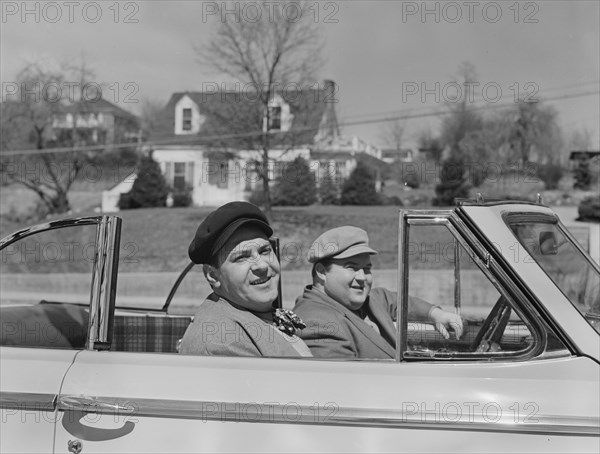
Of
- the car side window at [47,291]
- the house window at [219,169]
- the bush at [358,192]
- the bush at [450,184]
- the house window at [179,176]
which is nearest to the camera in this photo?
the car side window at [47,291]

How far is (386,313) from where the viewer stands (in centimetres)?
315

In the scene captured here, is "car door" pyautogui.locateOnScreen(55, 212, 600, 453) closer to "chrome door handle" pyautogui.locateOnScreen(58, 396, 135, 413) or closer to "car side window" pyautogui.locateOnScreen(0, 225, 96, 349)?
"chrome door handle" pyautogui.locateOnScreen(58, 396, 135, 413)

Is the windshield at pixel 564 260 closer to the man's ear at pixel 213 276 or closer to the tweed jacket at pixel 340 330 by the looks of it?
the tweed jacket at pixel 340 330

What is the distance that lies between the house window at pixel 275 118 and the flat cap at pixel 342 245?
52.8 feet

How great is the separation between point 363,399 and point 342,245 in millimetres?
1011

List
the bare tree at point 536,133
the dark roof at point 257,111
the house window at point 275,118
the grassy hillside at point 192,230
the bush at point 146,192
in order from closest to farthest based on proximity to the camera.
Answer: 1. the grassy hillside at point 192,230
2. the dark roof at point 257,111
3. the house window at point 275,118
4. the bush at point 146,192
5. the bare tree at point 536,133

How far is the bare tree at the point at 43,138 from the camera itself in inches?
1035

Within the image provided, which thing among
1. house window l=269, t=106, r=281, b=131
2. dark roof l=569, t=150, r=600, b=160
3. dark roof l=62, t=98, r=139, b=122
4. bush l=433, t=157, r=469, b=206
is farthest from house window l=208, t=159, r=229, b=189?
dark roof l=569, t=150, r=600, b=160

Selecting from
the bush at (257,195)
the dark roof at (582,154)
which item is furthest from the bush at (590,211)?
the bush at (257,195)

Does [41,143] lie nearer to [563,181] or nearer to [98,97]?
[98,97]

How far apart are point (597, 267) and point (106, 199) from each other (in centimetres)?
2674

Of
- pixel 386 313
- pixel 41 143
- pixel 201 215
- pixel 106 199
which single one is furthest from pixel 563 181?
pixel 386 313

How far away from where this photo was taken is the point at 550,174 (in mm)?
28469

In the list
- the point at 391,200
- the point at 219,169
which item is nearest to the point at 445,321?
the point at 219,169
